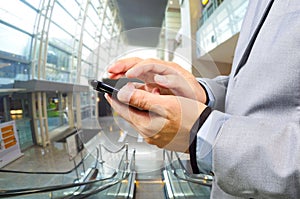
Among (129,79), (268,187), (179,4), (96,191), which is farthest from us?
(96,191)

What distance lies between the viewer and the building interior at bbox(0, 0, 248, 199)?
587 millimetres

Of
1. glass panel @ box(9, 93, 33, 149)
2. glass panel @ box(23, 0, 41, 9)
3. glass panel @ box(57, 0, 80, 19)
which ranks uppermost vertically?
glass panel @ box(23, 0, 41, 9)

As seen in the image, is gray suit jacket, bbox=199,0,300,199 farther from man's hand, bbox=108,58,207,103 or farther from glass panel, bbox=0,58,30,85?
glass panel, bbox=0,58,30,85


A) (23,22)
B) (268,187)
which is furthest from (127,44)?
(23,22)

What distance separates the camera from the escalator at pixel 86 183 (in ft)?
3.70

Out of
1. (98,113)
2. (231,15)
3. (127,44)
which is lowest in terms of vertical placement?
(98,113)

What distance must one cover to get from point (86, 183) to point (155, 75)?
4.99 ft

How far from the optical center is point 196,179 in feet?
5.49

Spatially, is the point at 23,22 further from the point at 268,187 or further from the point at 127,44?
the point at 268,187

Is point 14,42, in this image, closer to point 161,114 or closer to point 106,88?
point 106,88

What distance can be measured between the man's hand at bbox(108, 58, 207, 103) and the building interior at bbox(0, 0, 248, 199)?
0.11 ft

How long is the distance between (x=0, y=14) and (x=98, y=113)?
3.79 meters

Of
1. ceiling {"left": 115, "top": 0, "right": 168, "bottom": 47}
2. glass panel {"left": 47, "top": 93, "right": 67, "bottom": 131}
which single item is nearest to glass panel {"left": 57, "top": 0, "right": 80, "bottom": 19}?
ceiling {"left": 115, "top": 0, "right": 168, "bottom": 47}

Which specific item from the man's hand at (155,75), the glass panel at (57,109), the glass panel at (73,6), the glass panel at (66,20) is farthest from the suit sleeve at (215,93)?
the glass panel at (66,20)
